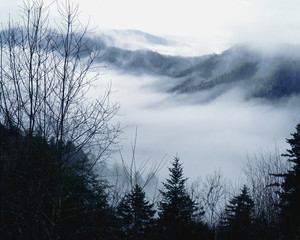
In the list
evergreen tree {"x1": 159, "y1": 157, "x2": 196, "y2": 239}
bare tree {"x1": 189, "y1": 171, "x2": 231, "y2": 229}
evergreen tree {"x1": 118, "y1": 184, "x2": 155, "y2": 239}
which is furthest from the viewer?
evergreen tree {"x1": 159, "y1": 157, "x2": 196, "y2": 239}

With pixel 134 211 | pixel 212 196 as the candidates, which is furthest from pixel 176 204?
pixel 134 211

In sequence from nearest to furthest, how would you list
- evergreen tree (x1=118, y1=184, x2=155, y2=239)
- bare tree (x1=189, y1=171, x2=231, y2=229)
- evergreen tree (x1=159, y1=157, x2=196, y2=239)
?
evergreen tree (x1=118, y1=184, x2=155, y2=239), bare tree (x1=189, y1=171, x2=231, y2=229), evergreen tree (x1=159, y1=157, x2=196, y2=239)

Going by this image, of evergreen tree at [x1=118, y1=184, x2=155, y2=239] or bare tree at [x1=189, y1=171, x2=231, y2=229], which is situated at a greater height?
bare tree at [x1=189, y1=171, x2=231, y2=229]

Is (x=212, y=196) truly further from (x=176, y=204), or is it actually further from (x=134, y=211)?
(x=134, y=211)

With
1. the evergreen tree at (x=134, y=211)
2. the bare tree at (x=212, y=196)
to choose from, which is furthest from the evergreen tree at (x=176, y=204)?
the evergreen tree at (x=134, y=211)

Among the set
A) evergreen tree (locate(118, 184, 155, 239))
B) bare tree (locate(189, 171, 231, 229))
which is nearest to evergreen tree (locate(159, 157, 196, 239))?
bare tree (locate(189, 171, 231, 229))

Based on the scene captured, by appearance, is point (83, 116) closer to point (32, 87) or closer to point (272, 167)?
point (32, 87)

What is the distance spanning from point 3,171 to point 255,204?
16.7 m

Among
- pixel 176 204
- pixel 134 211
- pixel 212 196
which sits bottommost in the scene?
pixel 134 211

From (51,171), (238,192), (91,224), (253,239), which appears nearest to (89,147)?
(51,171)

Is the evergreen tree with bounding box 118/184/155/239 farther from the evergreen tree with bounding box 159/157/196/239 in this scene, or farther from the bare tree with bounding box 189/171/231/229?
the evergreen tree with bounding box 159/157/196/239

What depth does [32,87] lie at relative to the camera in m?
4.11

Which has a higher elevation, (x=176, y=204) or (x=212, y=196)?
(x=212, y=196)

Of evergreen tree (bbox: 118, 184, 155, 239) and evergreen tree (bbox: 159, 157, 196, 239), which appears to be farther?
evergreen tree (bbox: 159, 157, 196, 239)
